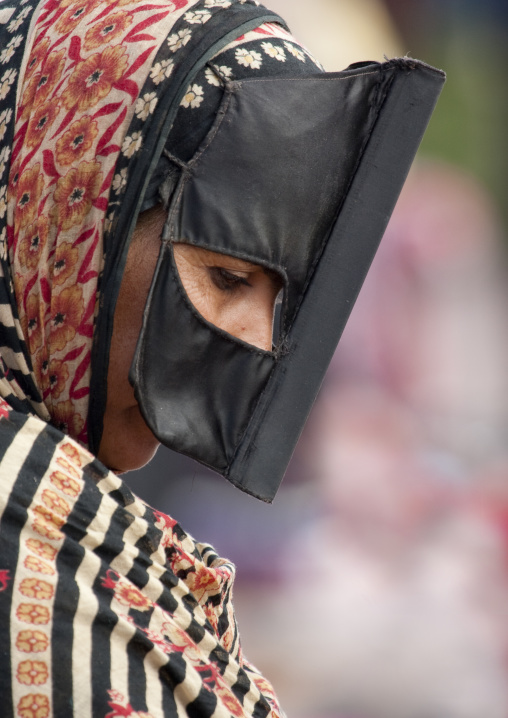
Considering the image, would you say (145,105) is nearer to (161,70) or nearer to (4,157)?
(161,70)

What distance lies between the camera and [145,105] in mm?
1431

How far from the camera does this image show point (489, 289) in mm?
3828

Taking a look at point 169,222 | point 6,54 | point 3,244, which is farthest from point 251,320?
point 6,54

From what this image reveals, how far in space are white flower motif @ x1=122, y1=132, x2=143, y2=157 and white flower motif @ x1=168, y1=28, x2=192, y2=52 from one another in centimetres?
17

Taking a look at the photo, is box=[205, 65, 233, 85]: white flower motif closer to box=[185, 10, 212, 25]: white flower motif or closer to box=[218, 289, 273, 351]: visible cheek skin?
box=[185, 10, 212, 25]: white flower motif

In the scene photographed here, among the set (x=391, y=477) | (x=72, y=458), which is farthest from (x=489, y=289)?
(x=72, y=458)

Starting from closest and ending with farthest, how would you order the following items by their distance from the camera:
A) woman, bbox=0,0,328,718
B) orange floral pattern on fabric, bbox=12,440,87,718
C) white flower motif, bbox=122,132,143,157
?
orange floral pattern on fabric, bbox=12,440,87,718, woman, bbox=0,0,328,718, white flower motif, bbox=122,132,143,157

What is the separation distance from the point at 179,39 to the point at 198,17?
0.07 metres

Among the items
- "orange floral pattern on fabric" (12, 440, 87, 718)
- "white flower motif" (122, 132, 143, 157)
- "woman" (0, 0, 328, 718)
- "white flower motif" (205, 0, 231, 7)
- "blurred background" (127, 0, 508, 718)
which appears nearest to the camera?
"orange floral pattern on fabric" (12, 440, 87, 718)

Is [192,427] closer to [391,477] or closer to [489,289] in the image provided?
[391,477]

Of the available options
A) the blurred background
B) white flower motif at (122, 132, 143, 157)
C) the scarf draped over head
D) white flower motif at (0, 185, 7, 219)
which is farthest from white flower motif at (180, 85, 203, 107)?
the blurred background

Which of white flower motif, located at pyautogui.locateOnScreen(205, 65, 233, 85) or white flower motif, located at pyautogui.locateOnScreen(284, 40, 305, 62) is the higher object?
white flower motif, located at pyautogui.locateOnScreen(284, 40, 305, 62)

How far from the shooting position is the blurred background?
11.5 ft

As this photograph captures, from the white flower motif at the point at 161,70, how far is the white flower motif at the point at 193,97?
5cm
